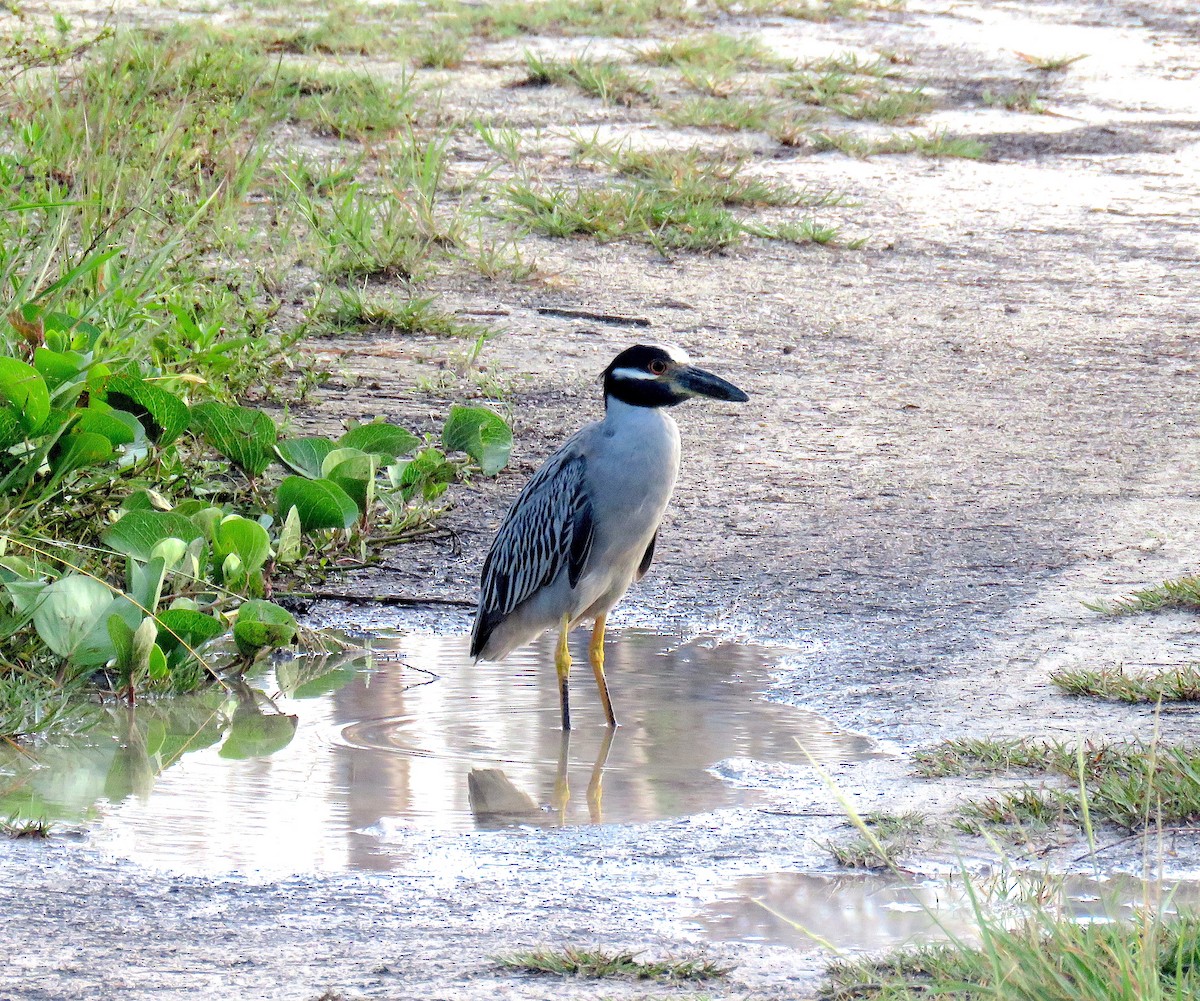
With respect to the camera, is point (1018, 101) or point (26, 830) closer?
point (26, 830)

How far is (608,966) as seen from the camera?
285 cm

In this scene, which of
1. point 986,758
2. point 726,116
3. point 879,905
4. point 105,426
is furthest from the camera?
point 726,116

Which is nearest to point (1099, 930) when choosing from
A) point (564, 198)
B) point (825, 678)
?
point (825, 678)

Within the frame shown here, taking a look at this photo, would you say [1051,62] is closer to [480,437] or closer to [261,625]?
[480,437]

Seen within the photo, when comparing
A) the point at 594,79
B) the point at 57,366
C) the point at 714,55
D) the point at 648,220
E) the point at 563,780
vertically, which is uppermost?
the point at 714,55

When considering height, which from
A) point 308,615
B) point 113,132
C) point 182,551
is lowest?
point 308,615

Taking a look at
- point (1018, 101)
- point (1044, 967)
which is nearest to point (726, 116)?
point (1018, 101)

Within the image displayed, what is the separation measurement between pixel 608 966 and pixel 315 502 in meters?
2.58

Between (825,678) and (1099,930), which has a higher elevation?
(1099,930)

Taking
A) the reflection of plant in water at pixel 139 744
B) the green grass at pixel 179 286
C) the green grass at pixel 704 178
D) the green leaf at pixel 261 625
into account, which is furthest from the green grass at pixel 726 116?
the green leaf at pixel 261 625

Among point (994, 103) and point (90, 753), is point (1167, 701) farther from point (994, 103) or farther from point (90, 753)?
point (994, 103)

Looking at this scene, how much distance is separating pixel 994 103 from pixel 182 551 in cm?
863

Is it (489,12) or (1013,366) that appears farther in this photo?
(489,12)

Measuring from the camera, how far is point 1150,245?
30.3 ft
